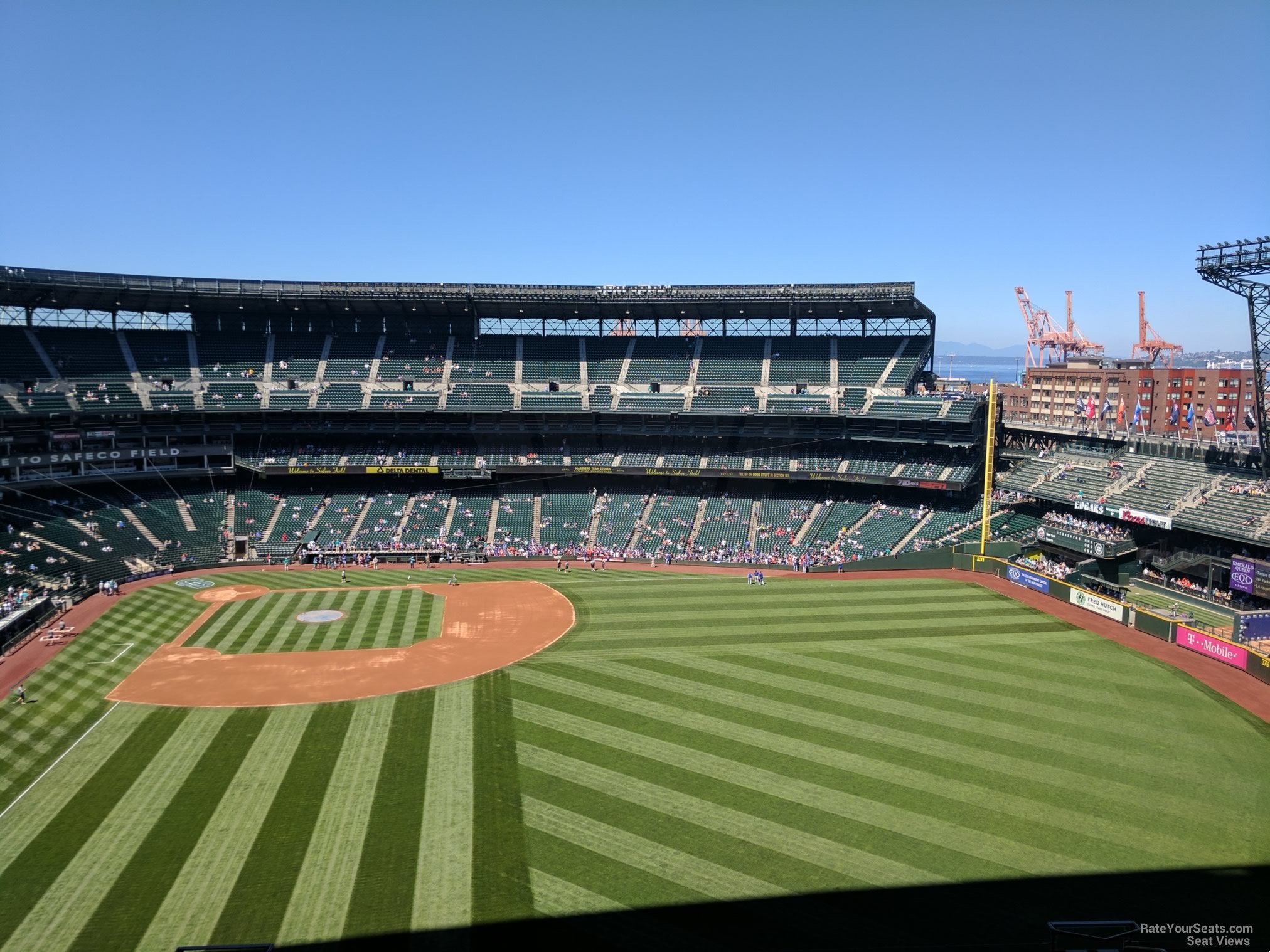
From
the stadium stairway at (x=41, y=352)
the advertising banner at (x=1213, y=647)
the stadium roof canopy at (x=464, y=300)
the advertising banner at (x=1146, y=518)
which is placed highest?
the stadium roof canopy at (x=464, y=300)

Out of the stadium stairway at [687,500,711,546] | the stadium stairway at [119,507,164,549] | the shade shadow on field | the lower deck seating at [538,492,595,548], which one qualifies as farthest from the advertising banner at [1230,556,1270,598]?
the stadium stairway at [119,507,164,549]

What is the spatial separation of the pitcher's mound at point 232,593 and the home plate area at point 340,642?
0.37 feet

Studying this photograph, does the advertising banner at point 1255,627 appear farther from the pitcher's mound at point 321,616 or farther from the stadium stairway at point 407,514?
the stadium stairway at point 407,514

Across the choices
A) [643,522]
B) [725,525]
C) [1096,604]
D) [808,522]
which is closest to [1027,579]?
[1096,604]

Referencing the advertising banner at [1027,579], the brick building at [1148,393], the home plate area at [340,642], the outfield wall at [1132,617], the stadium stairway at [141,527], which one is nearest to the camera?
the home plate area at [340,642]

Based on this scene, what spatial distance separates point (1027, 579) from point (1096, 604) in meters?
5.24

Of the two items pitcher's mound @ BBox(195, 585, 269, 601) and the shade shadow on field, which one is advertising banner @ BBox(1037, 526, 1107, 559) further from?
pitcher's mound @ BBox(195, 585, 269, 601)

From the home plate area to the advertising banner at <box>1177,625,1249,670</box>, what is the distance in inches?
1110

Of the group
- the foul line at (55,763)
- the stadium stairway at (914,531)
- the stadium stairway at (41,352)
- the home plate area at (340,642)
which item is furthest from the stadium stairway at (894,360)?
the stadium stairway at (41,352)

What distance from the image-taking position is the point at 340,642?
121ft

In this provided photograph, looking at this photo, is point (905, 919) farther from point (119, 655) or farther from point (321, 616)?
point (119, 655)

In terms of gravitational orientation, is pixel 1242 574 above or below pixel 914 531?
above

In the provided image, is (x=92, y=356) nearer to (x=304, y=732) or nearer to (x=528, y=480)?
(x=528, y=480)
